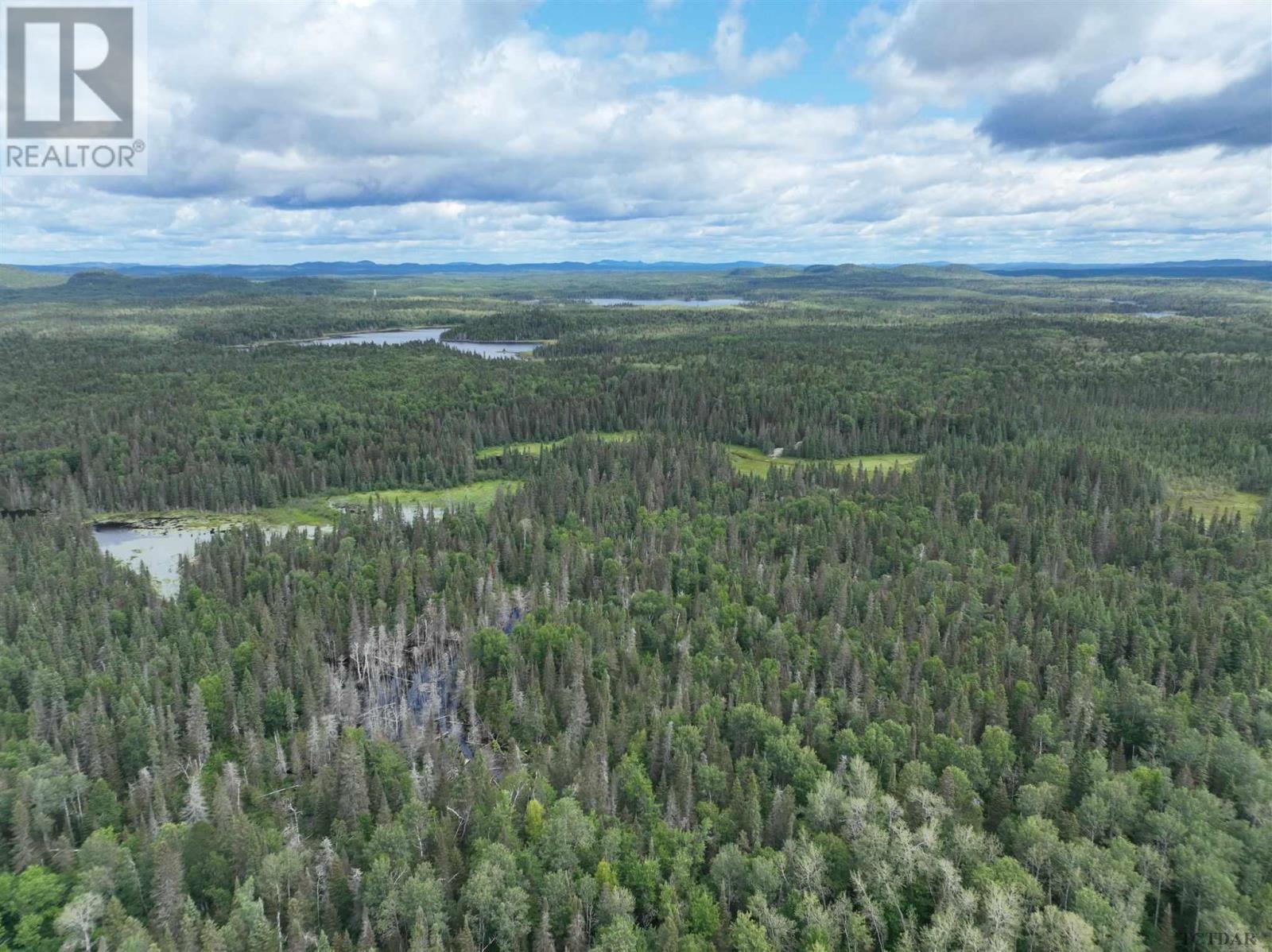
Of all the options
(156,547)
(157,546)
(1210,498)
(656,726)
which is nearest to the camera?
(656,726)

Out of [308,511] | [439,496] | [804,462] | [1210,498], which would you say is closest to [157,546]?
[308,511]

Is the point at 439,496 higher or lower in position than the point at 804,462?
lower

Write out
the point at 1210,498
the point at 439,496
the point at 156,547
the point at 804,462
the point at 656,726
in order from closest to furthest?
the point at 656,726 → the point at 156,547 → the point at 1210,498 → the point at 439,496 → the point at 804,462

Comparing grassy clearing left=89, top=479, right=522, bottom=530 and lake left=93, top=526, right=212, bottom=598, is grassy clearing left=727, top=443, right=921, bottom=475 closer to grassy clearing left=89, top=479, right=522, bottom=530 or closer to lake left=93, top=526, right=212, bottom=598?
grassy clearing left=89, top=479, right=522, bottom=530

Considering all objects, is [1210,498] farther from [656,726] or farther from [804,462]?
[656,726]

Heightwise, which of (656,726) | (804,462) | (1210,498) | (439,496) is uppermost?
(804,462)

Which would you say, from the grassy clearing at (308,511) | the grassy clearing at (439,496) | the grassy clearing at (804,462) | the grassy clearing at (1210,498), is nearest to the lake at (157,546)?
the grassy clearing at (308,511)
